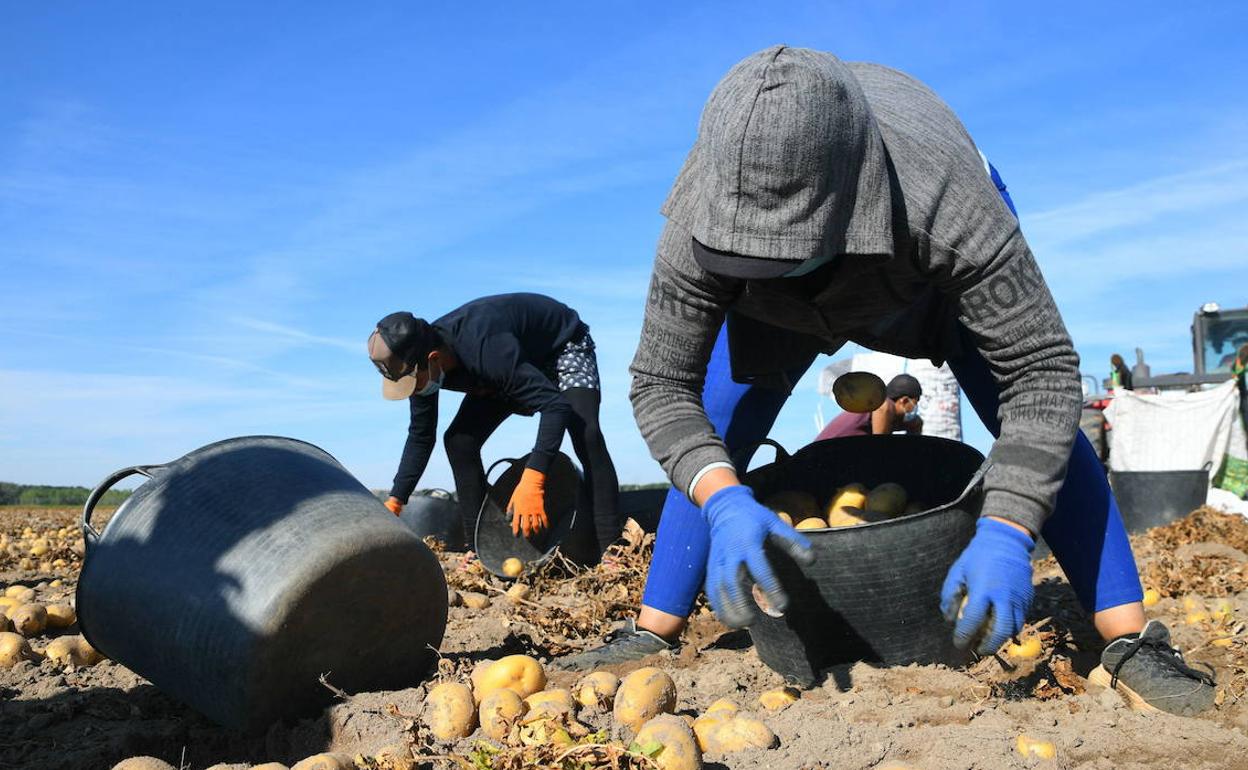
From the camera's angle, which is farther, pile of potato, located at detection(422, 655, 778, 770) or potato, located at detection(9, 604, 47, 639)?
potato, located at detection(9, 604, 47, 639)

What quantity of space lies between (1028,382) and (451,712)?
1.48m

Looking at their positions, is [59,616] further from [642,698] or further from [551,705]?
[642,698]

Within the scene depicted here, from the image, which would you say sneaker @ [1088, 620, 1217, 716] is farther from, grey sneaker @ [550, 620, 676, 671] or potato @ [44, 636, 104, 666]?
potato @ [44, 636, 104, 666]

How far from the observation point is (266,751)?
2.43 meters

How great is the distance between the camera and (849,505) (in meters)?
2.83

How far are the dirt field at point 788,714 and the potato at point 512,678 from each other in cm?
16

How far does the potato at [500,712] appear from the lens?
218 centimetres

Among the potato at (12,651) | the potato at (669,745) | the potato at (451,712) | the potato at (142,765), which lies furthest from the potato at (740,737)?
the potato at (12,651)

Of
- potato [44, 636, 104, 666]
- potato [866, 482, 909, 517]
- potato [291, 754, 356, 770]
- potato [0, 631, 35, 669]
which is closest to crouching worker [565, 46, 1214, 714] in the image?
potato [866, 482, 909, 517]

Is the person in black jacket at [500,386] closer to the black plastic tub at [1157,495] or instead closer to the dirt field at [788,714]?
the dirt field at [788,714]

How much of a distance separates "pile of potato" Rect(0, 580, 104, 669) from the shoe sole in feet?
9.69

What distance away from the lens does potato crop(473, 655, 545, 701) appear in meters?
2.43

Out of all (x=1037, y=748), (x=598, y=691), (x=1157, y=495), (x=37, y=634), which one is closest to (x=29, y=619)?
(x=37, y=634)

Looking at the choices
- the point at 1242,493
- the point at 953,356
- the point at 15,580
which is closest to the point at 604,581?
the point at 953,356
